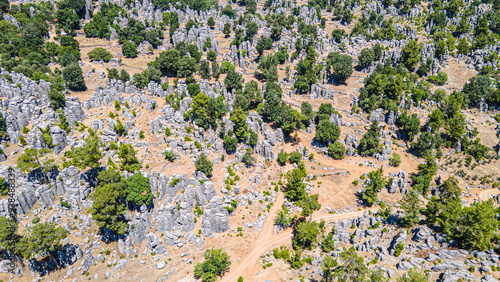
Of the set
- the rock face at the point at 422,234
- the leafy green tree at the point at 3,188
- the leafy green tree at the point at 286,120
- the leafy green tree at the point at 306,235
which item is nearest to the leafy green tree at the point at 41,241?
the leafy green tree at the point at 3,188

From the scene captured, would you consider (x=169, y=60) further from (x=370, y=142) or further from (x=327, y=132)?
(x=370, y=142)

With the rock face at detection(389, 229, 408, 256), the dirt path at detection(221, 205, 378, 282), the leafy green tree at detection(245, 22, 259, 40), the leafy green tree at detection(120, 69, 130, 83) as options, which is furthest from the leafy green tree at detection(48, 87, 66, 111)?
the rock face at detection(389, 229, 408, 256)

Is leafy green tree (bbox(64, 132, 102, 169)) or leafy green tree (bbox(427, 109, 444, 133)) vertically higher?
leafy green tree (bbox(64, 132, 102, 169))

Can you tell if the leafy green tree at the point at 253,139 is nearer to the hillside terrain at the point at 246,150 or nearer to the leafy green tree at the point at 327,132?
the hillside terrain at the point at 246,150

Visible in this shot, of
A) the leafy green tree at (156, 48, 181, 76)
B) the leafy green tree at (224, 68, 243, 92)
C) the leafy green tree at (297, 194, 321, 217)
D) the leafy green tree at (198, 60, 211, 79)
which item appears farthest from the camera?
the leafy green tree at (198, 60, 211, 79)

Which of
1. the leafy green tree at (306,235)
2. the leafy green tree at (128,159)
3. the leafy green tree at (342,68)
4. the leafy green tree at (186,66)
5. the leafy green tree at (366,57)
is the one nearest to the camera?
the leafy green tree at (306,235)

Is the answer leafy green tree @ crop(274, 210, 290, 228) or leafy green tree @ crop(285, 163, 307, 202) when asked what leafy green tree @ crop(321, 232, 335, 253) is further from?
leafy green tree @ crop(285, 163, 307, 202)
